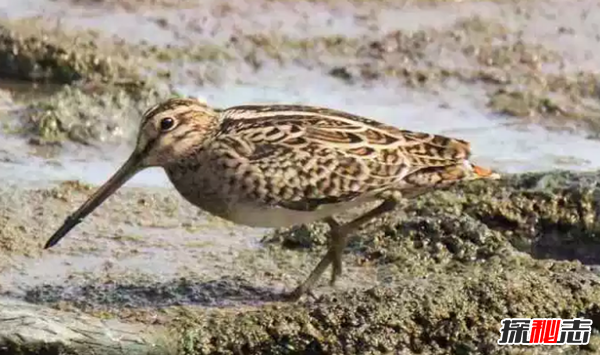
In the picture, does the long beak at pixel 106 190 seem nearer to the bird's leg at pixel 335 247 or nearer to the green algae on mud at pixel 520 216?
the bird's leg at pixel 335 247

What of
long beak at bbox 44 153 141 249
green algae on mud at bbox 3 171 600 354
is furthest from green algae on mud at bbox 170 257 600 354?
long beak at bbox 44 153 141 249

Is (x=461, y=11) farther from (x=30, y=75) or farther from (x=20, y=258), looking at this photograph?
(x=20, y=258)

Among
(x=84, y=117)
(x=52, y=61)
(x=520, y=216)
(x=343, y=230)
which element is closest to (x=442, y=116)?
(x=84, y=117)

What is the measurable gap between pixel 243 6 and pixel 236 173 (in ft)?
21.0

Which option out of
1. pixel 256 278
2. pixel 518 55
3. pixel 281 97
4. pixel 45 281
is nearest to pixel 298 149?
pixel 256 278

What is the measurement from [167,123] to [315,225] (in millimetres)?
1140

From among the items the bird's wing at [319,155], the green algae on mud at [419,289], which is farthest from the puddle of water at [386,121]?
the bird's wing at [319,155]

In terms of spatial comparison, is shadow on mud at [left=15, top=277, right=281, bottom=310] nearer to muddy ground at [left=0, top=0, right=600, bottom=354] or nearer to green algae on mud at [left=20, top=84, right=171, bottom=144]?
muddy ground at [left=0, top=0, right=600, bottom=354]

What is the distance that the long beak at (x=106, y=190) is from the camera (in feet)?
21.7

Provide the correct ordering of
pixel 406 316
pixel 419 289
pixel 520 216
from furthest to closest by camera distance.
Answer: pixel 520 216 → pixel 419 289 → pixel 406 316

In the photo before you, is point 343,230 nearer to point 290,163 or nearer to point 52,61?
point 290,163

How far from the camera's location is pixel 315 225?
7414 mm

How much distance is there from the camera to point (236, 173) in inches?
251

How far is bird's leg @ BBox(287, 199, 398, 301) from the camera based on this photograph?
6.60 m
